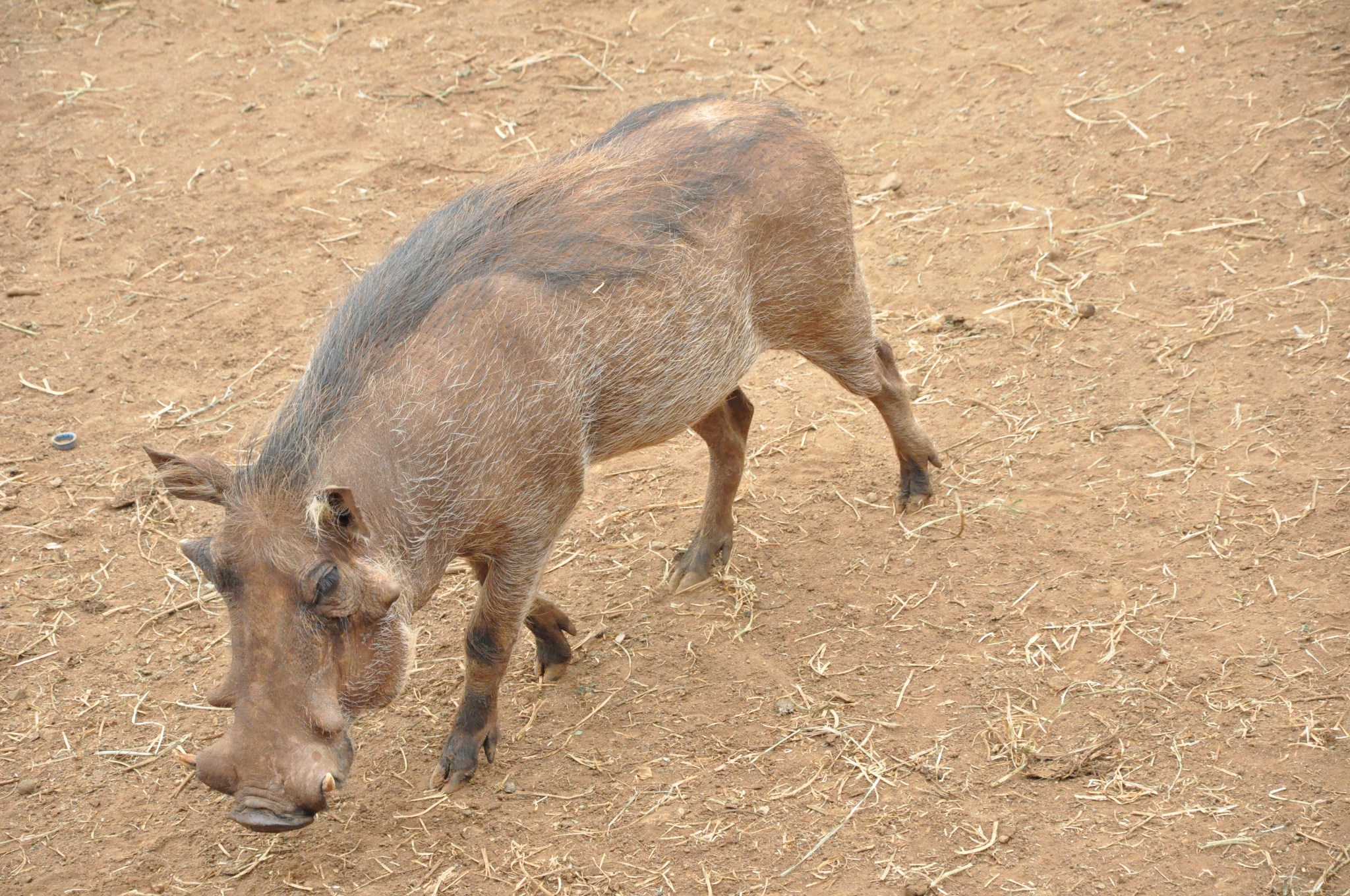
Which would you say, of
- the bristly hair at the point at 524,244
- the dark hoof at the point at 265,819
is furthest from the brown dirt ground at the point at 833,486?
the bristly hair at the point at 524,244

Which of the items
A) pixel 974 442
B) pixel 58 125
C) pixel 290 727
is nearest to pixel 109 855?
pixel 290 727

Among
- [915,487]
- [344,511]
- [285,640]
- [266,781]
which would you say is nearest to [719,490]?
[915,487]

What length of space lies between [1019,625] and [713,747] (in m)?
1.19

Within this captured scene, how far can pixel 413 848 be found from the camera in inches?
146

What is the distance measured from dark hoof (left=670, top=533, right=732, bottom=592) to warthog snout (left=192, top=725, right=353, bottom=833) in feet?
6.57

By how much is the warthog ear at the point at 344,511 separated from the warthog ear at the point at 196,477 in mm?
344

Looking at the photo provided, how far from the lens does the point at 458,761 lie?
12.9 feet

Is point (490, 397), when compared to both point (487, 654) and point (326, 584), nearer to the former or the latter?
point (326, 584)

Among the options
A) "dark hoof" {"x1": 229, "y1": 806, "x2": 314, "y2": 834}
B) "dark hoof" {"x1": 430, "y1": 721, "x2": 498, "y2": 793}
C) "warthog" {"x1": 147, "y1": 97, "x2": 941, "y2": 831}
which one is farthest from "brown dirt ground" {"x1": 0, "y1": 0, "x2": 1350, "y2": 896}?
"dark hoof" {"x1": 229, "y1": 806, "x2": 314, "y2": 834}

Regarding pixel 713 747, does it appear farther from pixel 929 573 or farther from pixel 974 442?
pixel 974 442

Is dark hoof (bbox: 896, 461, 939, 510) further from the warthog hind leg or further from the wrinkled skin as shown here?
the wrinkled skin

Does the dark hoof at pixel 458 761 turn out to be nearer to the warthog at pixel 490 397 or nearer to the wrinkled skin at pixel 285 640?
the warthog at pixel 490 397

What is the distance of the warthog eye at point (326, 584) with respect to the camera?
10.2 feet

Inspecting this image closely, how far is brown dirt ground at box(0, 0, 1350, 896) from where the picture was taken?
3.65 metres
